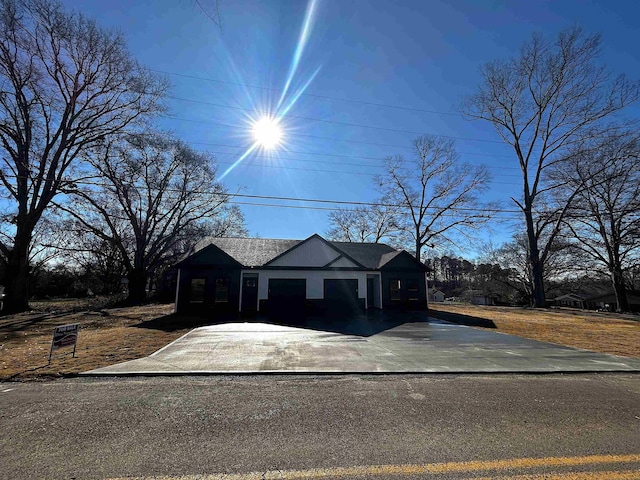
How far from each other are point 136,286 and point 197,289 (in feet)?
42.6

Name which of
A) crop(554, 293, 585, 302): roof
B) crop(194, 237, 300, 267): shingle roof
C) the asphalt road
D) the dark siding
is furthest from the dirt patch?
crop(554, 293, 585, 302): roof

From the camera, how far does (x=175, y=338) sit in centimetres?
982

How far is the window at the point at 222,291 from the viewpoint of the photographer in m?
17.7

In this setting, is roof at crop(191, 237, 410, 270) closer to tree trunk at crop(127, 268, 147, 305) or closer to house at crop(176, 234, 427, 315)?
house at crop(176, 234, 427, 315)

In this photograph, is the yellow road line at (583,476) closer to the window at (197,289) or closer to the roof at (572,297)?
the window at (197,289)

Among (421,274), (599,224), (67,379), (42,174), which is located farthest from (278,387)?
(599,224)

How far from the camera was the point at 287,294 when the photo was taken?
18.5 metres

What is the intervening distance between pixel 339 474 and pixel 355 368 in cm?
371

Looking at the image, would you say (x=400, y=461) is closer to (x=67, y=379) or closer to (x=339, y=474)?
(x=339, y=474)

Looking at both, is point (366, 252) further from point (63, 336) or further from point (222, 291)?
point (63, 336)

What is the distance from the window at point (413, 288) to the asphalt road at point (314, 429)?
15.3 metres

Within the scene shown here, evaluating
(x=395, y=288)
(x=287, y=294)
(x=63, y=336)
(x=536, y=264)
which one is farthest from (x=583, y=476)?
(x=536, y=264)

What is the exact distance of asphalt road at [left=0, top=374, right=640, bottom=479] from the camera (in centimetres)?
274

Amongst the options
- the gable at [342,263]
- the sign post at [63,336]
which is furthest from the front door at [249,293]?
the sign post at [63,336]
